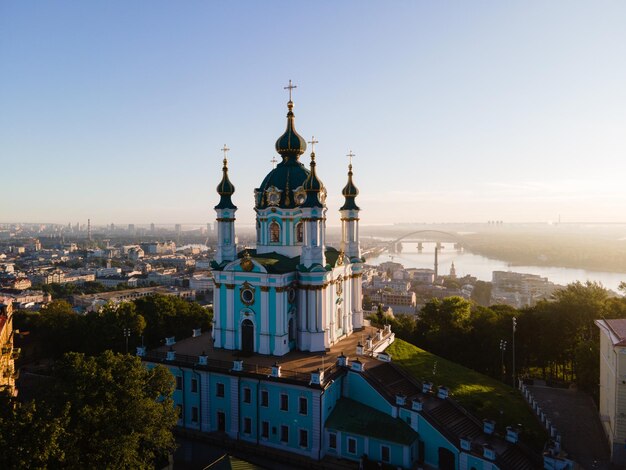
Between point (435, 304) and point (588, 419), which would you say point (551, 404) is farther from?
point (435, 304)

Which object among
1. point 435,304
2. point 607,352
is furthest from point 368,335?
point 607,352

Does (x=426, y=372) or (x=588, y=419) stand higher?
(x=426, y=372)

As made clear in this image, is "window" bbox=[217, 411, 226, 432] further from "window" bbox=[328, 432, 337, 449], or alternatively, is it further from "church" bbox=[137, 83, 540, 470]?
"window" bbox=[328, 432, 337, 449]

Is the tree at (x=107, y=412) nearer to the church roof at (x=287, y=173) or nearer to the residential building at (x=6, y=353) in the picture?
the residential building at (x=6, y=353)

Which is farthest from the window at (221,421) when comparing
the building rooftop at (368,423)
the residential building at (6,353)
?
the residential building at (6,353)

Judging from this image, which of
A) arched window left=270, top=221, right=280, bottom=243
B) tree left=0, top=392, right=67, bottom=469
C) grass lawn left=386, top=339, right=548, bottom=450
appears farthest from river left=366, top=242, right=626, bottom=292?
tree left=0, top=392, right=67, bottom=469
